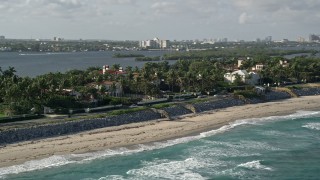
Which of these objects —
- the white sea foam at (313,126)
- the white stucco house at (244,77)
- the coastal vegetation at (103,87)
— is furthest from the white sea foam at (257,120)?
the white stucco house at (244,77)

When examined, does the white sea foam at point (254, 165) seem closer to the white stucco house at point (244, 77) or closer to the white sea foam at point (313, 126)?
the white sea foam at point (313, 126)

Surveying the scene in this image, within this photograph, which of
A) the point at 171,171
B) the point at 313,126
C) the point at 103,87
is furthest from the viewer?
the point at 103,87

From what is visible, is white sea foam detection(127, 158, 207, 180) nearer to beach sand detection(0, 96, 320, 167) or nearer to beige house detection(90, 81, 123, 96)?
beach sand detection(0, 96, 320, 167)

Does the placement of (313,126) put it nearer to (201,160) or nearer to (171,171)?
(201,160)

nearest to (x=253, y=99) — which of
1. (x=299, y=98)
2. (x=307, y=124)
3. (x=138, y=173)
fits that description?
(x=299, y=98)

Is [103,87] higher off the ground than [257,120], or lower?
higher

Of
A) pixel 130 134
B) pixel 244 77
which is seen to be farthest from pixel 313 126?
pixel 244 77
